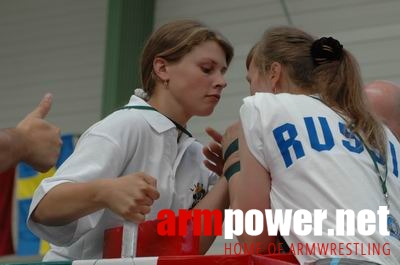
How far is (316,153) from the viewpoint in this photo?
1.62 meters

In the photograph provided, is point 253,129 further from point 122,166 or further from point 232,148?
point 122,166

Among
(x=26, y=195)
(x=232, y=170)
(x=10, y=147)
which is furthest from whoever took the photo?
(x=26, y=195)

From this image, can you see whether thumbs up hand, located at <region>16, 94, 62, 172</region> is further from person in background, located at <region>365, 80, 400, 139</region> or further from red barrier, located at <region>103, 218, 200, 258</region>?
person in background, located at <region>365, 80, 400, 139</region>

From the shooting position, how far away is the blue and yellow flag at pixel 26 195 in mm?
5633

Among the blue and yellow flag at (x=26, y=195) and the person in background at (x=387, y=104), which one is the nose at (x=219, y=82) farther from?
the blue and yellow flag at (x=26, y=195)

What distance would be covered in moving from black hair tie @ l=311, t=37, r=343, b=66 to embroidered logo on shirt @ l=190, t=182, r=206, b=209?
44 cm

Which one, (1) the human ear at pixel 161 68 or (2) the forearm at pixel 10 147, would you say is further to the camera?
(1) the human ear at pixel 161 68

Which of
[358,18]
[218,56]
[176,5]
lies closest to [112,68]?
[176,5]

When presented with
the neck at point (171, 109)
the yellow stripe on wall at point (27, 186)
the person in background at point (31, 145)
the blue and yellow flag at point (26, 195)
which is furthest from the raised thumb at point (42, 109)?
the yellow stripe on wall at point (27, 186)

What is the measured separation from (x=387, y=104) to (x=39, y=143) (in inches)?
50.1

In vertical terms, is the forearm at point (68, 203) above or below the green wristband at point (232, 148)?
below

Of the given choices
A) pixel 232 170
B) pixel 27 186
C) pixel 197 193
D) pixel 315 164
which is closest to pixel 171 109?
pixel 197 193

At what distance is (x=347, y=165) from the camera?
1.61 metres

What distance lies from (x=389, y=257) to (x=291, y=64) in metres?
0.52
